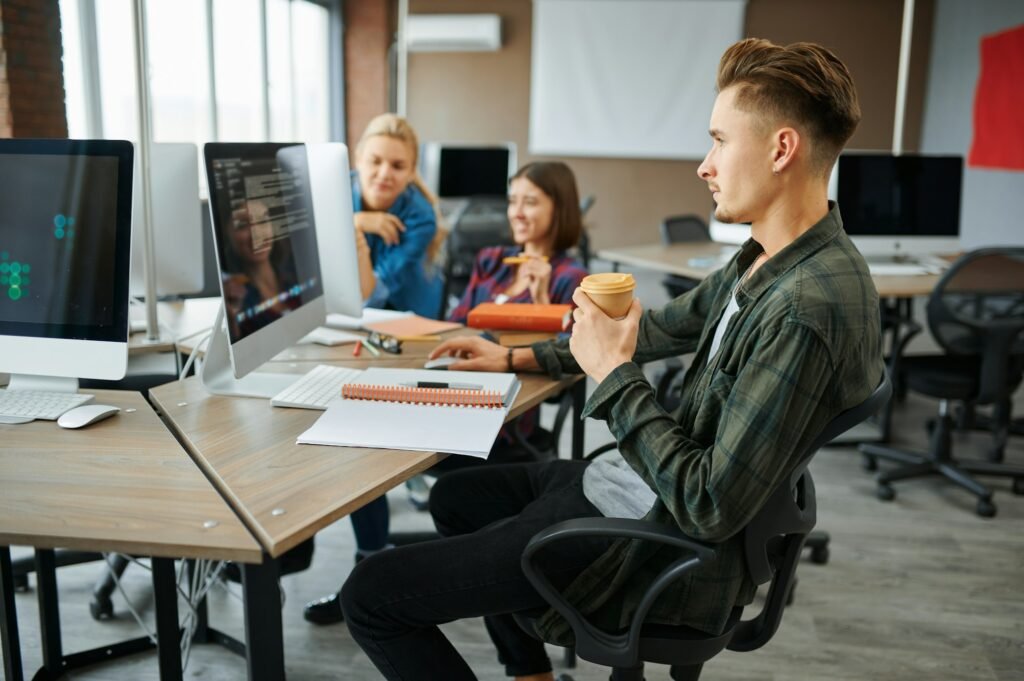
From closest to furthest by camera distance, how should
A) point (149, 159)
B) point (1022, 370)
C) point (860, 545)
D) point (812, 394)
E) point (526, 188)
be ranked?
1. point (812, 394)
2. point (149, 159)
3. point (526, 188)
4. point (860, 545)
5. point (1022, 370)

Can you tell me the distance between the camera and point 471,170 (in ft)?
21.6

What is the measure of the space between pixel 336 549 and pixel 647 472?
1726 millimetres

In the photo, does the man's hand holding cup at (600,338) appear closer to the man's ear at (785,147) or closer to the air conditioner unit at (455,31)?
the man's ear at (785,147)

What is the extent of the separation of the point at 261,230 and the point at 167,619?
2.39ft

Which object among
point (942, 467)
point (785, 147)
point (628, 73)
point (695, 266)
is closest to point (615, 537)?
point (785, 147)

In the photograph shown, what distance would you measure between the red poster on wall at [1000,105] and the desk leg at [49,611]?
598cm

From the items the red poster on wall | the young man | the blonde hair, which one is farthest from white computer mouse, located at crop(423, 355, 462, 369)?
the red poster on wall

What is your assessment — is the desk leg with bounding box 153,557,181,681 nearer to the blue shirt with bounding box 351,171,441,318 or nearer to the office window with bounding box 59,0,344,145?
the blue shirt with bounding box 351,171,441,318

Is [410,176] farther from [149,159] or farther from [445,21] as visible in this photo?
[445,21]

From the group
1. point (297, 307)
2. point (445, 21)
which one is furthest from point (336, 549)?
point (445, 21)

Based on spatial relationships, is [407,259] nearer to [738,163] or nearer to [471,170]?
[738,163]

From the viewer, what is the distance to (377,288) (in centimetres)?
295

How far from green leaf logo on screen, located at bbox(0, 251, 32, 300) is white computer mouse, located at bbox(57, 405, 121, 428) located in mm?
230

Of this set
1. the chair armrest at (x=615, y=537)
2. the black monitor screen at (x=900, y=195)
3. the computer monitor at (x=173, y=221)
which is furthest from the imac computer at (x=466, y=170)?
the chair armrest at (x=615, y=537)
